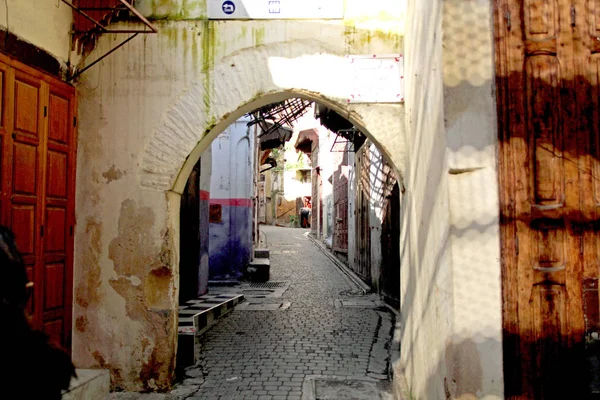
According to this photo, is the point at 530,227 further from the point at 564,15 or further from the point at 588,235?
the point at 564,15

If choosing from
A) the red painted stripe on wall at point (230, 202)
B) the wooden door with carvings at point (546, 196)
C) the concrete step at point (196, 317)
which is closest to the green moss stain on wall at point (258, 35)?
the wooden door with carvings at point (546, 196)

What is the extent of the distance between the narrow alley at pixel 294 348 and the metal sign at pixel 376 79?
8.85 ft

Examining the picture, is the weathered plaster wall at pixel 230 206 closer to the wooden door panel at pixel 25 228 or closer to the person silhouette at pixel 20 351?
the wooden door panel at pixel 25 228

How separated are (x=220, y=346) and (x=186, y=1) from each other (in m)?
4.08

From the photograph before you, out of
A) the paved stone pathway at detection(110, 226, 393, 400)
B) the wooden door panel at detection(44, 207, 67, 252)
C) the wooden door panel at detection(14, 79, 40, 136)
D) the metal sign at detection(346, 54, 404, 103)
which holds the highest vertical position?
the metal sign at detection(346, 54, 404, 103)

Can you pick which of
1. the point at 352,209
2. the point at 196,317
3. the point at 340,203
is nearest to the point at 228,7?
the point at 196,317

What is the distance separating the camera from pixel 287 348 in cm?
621

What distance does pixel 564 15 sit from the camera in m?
2.78

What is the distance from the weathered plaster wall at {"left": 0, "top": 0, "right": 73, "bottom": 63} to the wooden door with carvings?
3550 mm

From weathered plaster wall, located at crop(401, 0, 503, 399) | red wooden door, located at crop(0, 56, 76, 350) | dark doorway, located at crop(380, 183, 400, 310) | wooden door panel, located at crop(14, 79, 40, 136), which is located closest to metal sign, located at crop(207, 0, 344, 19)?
red wooden door, located at crop(0, 56, 76, 350)

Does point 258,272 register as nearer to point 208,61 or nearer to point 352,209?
point 352,209

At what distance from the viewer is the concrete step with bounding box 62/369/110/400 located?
13.4ft

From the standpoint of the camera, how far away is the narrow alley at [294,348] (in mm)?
4785

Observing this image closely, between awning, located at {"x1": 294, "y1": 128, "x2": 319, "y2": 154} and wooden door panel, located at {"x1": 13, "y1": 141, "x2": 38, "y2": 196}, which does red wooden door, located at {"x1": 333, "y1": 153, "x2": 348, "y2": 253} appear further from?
wooden door panel, located at {"x1": 13, "y1": 141, "x2": 38, "y2": 196}
